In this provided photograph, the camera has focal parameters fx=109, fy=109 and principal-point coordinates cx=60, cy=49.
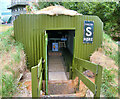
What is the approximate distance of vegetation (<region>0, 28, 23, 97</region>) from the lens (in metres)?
3.04

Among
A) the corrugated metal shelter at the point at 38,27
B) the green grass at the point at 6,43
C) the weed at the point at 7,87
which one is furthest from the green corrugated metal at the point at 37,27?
the weed at the point at 7,87

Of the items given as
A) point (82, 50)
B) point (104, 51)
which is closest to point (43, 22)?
point (82, 50)

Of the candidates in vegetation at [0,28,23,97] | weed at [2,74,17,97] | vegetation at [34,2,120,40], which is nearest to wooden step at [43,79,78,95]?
vegetation at [0,28,23,97]

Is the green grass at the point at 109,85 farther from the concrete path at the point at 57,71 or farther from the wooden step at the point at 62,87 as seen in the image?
the concrete path at the point at 57,71

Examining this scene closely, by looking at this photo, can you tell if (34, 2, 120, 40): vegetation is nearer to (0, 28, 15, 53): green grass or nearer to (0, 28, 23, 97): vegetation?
(0, 28, 15, 53): green grass

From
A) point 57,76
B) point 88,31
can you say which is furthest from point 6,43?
point 88,31

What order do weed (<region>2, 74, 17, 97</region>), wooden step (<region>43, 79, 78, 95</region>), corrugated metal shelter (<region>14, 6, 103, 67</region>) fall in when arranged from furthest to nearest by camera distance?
corrugated metal shelter (<region>14, 6, 103, 67</region>) → wooden step (<region>43, 79, 78, 95</region>) → weed (<region>2, 74, 17, 97</region>)

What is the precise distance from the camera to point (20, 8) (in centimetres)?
1445

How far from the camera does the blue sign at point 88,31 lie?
5.50 meters

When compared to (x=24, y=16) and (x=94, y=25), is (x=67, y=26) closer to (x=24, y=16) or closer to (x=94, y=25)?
(x=94, y=25)

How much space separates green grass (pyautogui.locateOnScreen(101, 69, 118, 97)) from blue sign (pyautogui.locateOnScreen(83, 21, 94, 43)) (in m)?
1.86

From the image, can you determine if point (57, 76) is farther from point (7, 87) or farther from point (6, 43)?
point (7, 87)

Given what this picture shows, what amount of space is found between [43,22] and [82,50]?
242cm

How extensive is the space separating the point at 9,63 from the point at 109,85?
358 centimetres
